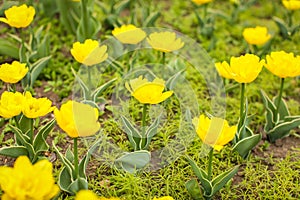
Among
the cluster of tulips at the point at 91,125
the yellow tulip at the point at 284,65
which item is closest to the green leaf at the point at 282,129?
the cluster of tulips at the point at 91,125

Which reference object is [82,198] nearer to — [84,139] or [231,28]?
[84,139]

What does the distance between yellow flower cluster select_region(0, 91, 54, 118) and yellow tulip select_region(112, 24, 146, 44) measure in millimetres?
797

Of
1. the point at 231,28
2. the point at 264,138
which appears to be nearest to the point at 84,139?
the point at 264,138

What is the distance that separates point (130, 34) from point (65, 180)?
964mm

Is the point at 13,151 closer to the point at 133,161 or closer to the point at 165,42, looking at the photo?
the point at 133,161

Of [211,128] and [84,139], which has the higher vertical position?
[211,128]

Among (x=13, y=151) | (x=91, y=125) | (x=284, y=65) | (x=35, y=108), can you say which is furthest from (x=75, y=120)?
(x=284, y=65)

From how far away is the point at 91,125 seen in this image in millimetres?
2055

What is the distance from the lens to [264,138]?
9.26 ft

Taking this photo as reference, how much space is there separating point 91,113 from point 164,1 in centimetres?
217

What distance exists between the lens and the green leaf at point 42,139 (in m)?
2.37

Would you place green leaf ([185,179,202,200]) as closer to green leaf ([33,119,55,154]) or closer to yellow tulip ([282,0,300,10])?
green leaf ([33,119,55,154])

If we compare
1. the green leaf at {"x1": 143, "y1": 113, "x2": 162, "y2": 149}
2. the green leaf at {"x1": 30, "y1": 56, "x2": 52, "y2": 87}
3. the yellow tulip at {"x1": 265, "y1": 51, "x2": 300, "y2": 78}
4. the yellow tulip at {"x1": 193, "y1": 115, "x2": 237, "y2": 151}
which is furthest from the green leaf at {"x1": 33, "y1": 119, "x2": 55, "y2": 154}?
the yellow tulip at {"x1": 265, "y1": 51, "x2": 300, "y2": 78}

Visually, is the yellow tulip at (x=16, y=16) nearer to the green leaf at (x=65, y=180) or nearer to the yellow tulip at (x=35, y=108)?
the yellow tulip at (x=35, y=108)
